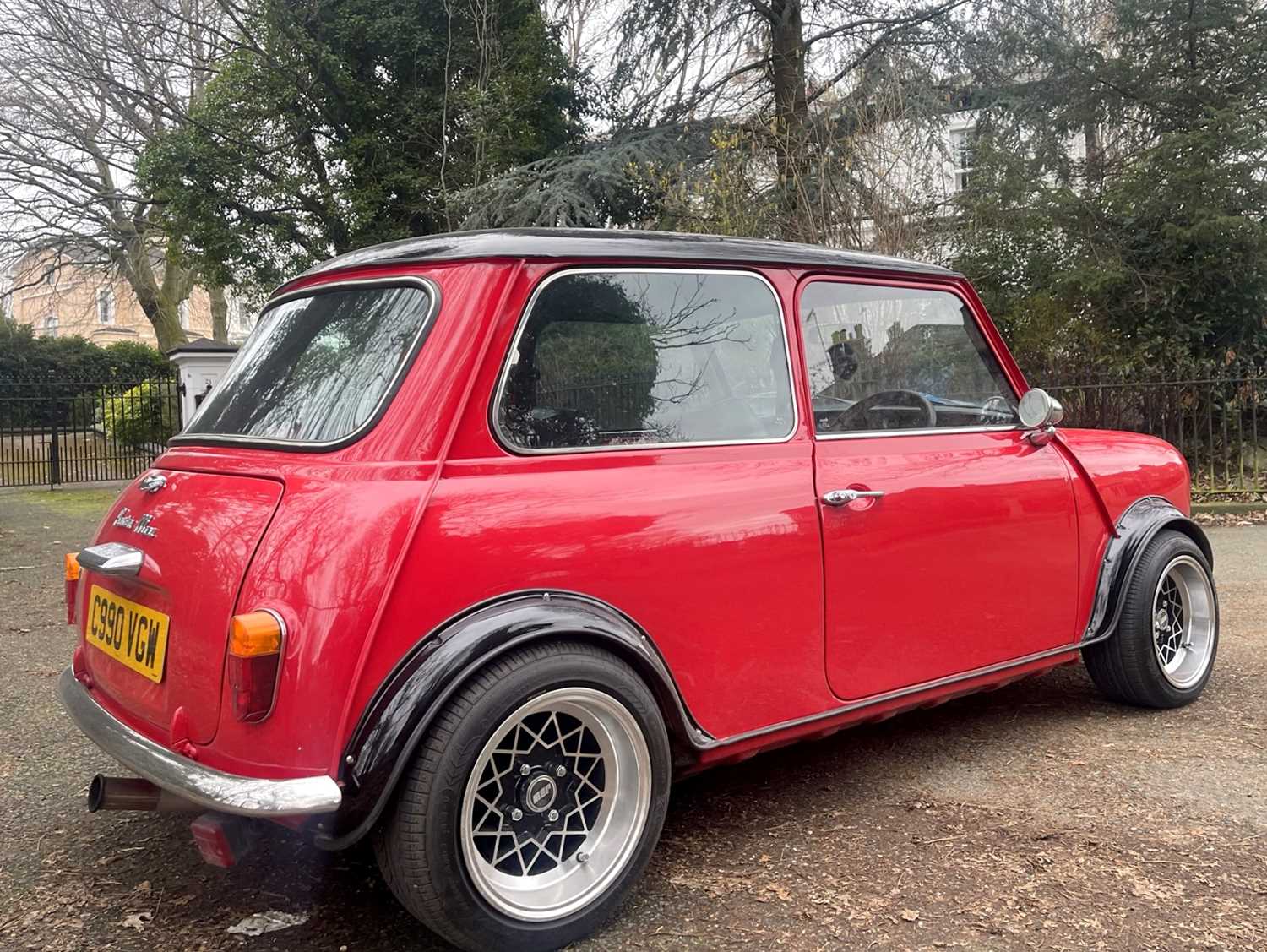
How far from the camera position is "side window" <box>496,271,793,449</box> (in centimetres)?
264

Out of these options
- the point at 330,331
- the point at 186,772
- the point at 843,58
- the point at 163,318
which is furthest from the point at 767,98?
the point at 163,318

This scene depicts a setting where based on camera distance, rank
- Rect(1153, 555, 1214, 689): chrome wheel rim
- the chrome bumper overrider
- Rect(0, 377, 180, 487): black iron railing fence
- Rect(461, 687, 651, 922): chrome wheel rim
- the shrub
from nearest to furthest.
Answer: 1. the chrome bumper overrider
2. Rect(461, 687, 651, 922): chrome wheel rim
3. Rect(1153, 555, 1214, 689): chrome wheel rim
4. Rect(0, 377, 180, 487): black iron railing fence
5. the shrub

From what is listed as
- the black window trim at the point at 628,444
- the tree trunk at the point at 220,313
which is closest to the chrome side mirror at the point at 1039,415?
the black window trim at the point at 628,444

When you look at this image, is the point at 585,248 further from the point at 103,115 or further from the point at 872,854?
the point at 103,115

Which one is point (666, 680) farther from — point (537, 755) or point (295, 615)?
point (295, 615)

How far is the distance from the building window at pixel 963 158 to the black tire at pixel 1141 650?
9491 millimetres

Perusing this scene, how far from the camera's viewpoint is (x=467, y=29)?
14.7 metres

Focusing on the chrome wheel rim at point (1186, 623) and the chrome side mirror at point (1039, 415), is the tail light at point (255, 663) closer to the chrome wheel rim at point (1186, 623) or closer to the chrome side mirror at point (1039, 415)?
the chrome side mirror at point (1039, 415)

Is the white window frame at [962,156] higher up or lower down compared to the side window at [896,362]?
higher up

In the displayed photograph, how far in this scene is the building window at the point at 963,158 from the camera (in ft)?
42.2

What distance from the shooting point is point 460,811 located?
7.34 ft

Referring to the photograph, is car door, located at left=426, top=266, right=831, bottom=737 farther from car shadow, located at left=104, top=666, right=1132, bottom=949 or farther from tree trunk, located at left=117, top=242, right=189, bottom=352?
tree trunk, located at left=117, top=242, right=189, bottom=352

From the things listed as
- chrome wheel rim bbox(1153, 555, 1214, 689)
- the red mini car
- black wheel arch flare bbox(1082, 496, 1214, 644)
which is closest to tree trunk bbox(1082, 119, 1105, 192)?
chrome wheel rim bbox(1153, 555, 1214, 689)

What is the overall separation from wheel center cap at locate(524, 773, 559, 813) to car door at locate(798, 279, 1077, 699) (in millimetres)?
955
